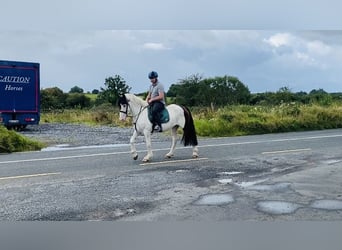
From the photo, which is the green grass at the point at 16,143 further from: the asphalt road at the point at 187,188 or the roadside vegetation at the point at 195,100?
the roadside vegetation at the point at 195,100

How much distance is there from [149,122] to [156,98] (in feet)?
2.16

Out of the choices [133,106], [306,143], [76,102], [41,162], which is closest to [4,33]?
[76,102]

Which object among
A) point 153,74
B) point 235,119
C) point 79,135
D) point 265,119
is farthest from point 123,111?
point 265,119

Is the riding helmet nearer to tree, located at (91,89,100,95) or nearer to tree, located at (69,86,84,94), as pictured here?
tree, located at (91,89,100,95)

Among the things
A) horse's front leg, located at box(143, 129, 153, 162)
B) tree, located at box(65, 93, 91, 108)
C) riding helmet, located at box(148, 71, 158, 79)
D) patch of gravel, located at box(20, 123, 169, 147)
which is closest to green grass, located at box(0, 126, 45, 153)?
patch of gravel, located at box(20, 123, 169, 147)

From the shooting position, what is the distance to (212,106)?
373 centimetres

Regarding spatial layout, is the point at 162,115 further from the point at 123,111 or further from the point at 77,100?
the point at 77,100

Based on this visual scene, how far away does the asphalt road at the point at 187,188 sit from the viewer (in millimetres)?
3086

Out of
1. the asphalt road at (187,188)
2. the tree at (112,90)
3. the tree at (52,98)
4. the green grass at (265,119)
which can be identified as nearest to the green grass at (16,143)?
the asphalt road at (187,188)

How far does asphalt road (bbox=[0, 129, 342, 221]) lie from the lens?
10.1ft

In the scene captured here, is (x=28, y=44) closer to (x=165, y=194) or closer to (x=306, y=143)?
(x=165, y=194)

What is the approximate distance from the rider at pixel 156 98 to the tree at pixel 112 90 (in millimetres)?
240

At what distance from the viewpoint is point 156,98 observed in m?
3.97

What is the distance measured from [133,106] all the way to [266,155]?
1411mm
